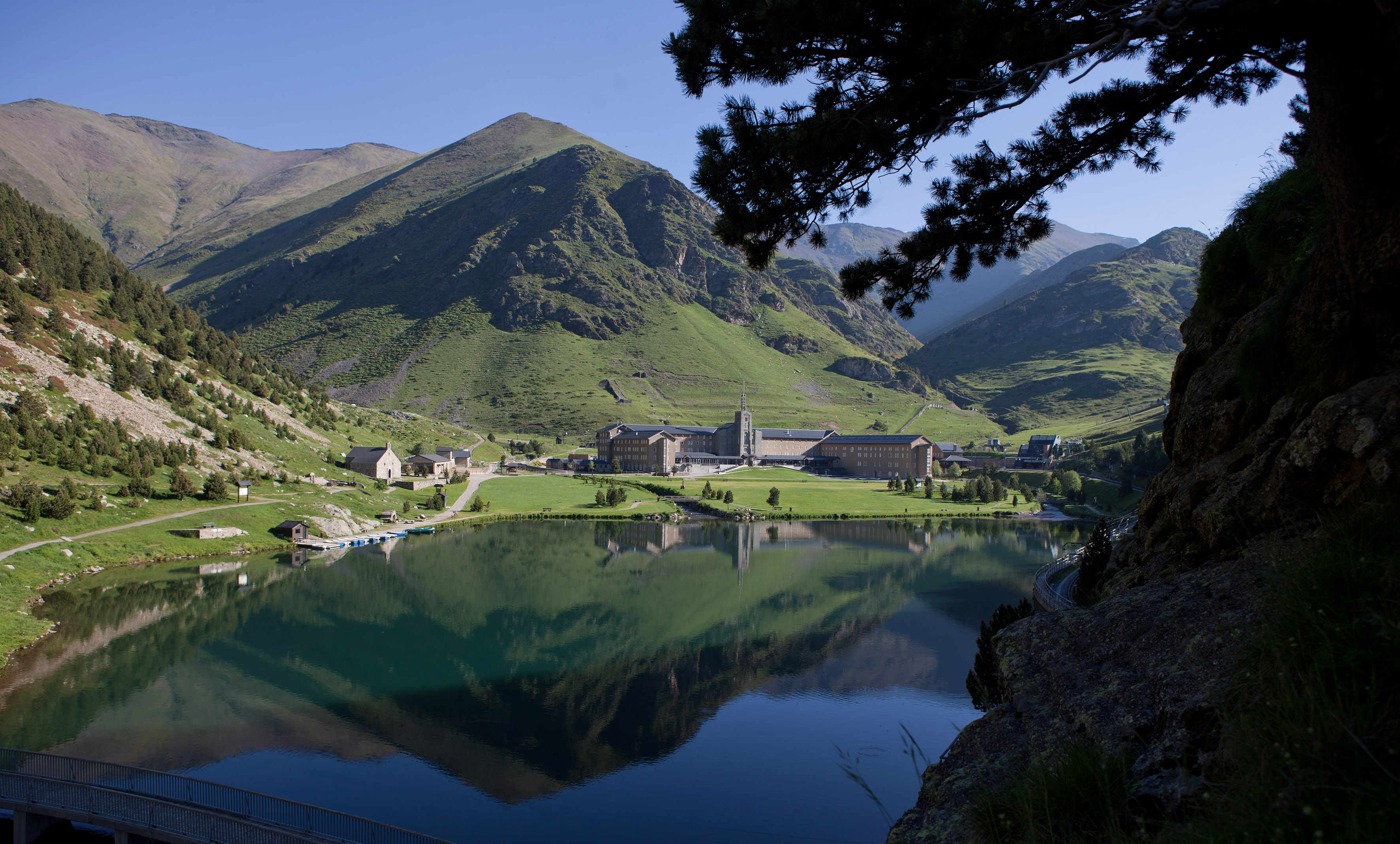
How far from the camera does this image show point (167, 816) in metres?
13.0

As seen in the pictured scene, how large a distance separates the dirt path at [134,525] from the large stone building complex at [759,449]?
5891cm

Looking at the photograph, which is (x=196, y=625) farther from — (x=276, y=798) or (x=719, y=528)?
(x=719, y=528)

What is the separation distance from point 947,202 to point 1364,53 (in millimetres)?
4504

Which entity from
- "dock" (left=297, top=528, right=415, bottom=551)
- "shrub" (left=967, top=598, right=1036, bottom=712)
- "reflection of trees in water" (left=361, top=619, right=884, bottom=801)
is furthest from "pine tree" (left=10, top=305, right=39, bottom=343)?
"shrub" (left=967, top=598, right=1036, bottom=712)

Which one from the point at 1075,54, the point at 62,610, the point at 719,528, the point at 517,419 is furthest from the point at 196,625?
the point at 517,419

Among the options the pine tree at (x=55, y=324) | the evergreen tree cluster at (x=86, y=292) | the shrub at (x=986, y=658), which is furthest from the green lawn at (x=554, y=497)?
the shrub at (x=986, y=658)

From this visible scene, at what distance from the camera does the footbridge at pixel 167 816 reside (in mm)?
12539

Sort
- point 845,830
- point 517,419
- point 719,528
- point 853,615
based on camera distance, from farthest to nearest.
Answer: point 517,419, point 719,528, point 853,615, point 845,830

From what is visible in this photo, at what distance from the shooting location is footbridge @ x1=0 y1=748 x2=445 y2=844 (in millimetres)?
12539

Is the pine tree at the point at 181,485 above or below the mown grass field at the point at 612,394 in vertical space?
below

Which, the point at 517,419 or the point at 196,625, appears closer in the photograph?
the point at 196,625

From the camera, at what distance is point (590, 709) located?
22.7 metres

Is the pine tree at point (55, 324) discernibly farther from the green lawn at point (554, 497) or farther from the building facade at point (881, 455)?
the building facade at point (881, 455)

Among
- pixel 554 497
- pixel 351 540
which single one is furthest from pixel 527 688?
pixel 554 497
